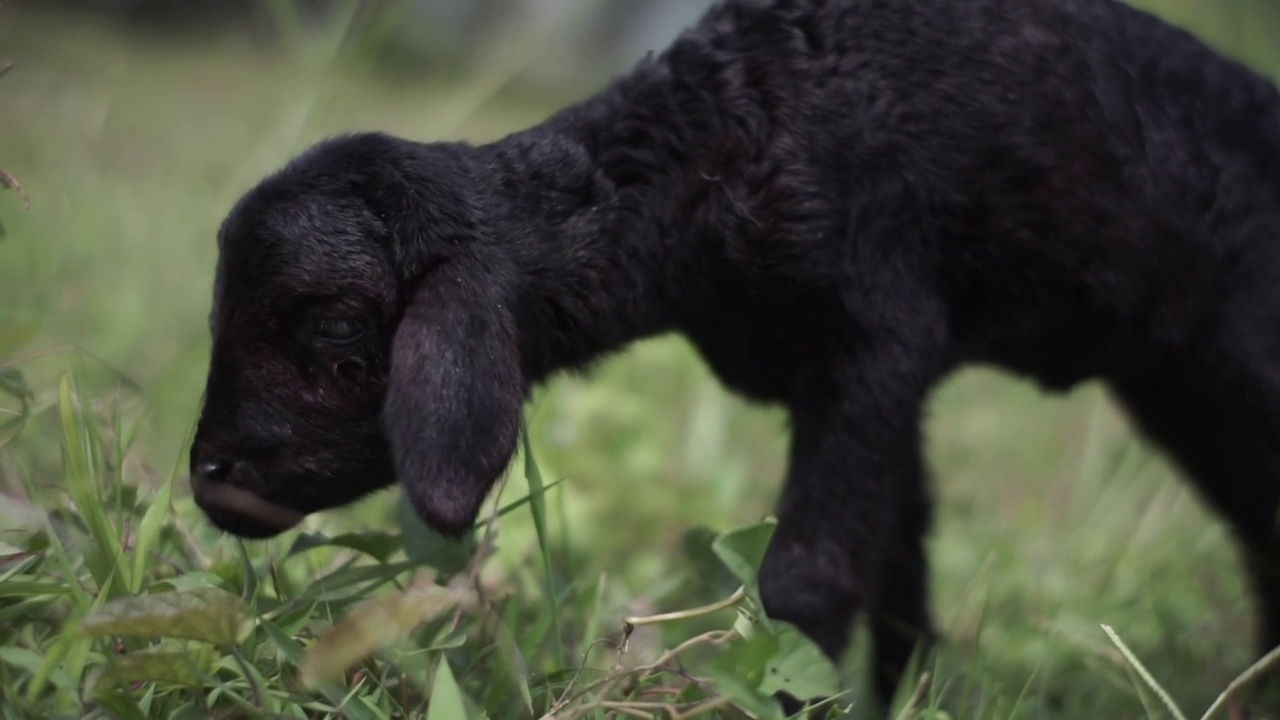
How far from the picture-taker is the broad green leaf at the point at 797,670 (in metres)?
1.75

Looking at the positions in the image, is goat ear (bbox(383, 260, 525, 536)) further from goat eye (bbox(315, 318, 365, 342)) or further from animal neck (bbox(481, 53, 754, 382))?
animal neck (bbox(481, 53, 754, 382))

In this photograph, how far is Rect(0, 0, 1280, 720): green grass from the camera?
66.9 inches

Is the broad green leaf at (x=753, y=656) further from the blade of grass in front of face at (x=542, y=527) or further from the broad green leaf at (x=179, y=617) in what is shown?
the broad green leaf at (x=179, y=617)

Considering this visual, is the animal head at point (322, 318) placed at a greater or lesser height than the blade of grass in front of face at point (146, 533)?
greater

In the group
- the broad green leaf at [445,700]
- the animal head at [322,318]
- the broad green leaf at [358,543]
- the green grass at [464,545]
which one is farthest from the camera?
the broad green leaf at [358,543]

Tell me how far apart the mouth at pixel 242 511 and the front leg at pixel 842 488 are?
0.81 metres

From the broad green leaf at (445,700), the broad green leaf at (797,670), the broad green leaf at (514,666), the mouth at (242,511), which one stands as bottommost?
the broad green leaf at (797,670)

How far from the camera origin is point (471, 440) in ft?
5.64

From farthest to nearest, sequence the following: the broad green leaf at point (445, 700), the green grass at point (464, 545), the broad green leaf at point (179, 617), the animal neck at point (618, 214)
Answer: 1. the animal neck at point (618, 214)
2. the green grass at point (464, 545)
3. the broad green leaf at point (445, 700)
4. the broad green leaf at point (179, 617)

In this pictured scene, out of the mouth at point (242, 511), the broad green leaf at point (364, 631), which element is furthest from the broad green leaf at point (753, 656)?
the mouth at point (242, 511)

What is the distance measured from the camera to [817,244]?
2113 mm

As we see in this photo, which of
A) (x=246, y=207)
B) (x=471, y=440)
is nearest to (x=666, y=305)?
(x=471, y=440)

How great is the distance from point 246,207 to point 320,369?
281mm

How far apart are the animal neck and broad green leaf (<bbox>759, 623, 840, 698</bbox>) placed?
618 millimetres
